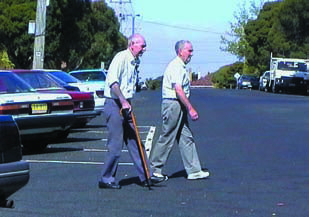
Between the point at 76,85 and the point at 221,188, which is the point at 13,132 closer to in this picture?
the point at 221,188

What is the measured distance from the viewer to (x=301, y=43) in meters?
60.3

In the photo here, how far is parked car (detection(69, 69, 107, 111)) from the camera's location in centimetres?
1917

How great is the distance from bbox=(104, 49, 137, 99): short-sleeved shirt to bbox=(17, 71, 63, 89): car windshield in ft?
21.9

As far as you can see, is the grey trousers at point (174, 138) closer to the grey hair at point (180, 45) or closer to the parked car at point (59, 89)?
the grey hair at point (180, 45)

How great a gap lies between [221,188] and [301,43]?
52619 millimetres

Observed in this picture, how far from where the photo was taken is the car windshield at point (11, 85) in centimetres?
1264

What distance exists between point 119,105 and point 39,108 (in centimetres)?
397

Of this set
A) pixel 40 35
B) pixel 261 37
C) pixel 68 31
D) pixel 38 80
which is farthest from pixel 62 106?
pixel 261 37

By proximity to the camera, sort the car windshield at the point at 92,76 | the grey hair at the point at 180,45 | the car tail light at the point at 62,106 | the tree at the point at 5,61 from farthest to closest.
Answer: the tree at the point at 5,61 → the car windshield at the point at 92,76 → the car tail light at the point at 62,106 → the grey hair at the point at 180,45

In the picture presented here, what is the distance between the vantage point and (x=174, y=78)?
9.81 metres

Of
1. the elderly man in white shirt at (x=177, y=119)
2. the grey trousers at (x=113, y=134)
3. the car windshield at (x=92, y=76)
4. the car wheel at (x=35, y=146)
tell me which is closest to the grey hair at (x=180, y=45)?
the elderly man in white shirt at (x=177, y=119)

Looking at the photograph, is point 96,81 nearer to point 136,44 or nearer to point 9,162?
point 136,44

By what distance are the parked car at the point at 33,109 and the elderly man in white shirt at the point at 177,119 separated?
3341 mm

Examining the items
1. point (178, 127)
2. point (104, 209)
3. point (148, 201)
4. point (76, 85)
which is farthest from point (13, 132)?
point (76, 85)
